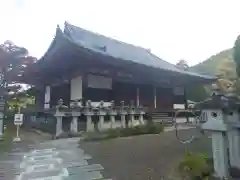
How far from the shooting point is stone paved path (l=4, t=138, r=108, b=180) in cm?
481

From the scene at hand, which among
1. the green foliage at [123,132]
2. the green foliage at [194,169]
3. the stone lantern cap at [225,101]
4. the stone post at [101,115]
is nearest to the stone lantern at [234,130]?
the stone lantern cap at [225,101]

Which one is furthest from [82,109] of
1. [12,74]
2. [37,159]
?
[12,74]

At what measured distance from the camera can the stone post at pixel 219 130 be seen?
3.82m

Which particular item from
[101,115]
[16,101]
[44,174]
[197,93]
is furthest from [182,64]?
[44,174]

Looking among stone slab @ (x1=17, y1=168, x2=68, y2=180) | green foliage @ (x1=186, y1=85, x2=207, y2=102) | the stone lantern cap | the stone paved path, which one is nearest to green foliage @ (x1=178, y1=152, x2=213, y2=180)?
the stone lantern cap

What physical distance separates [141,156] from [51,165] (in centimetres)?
227

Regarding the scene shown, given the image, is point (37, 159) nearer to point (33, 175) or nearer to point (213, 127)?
point (33, 175)

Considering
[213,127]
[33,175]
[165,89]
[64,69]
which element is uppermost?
[64,69]

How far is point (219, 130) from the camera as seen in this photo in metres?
3.89

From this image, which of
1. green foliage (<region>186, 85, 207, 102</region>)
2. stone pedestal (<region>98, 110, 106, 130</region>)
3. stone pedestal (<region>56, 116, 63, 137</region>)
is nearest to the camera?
stone pedestal (<region>56, 116, 63, 137</region>)

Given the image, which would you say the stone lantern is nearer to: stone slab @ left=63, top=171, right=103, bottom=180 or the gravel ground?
the gravel ground

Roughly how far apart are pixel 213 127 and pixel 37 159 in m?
A: 4.69

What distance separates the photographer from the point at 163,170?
480 centimetres

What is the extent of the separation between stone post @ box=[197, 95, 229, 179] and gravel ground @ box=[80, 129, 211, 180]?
3.33ft
